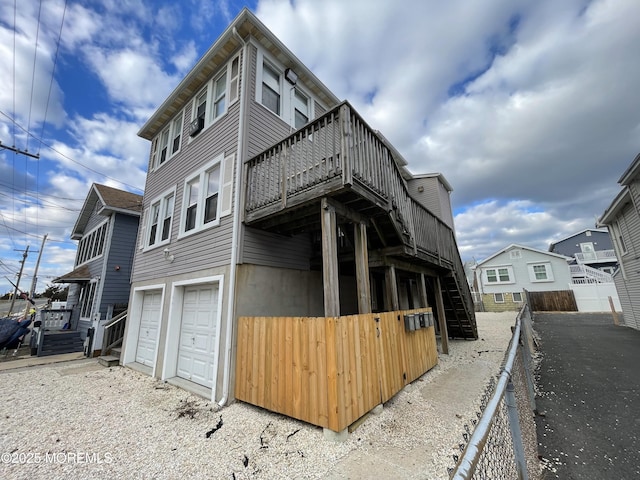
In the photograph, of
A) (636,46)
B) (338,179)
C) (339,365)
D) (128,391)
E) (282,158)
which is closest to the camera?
(339,365)

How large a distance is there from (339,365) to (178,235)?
616 centimetres

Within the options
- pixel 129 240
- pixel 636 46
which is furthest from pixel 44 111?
pixel 636 46

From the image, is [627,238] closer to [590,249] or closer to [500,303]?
[500,303]

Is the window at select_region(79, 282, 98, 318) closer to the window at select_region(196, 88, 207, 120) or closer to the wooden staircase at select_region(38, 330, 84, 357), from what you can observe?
the wooden staircase at select_region(38, 330, 84, 357)

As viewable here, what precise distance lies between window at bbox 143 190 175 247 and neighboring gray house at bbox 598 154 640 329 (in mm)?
15238

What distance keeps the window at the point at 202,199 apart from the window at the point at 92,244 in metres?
8.23

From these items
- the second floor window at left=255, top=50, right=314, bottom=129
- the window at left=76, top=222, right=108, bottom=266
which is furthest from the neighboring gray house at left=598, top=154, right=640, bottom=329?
the window at left=76, top=222, right=108, bottom=266

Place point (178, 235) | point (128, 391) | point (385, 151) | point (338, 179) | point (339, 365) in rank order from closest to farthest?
point (339, 365) < point (338, 179) < point (385, 151) < point (128, 391) < point (178, 235)

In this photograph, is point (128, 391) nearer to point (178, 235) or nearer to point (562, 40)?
point (178, 235)

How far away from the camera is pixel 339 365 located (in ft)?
11.5

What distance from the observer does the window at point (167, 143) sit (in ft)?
30.2

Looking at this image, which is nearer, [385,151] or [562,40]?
[385,151]

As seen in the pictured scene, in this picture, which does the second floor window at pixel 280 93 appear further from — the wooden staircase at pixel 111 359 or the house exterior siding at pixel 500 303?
the house exterior siding at pixel 500 303

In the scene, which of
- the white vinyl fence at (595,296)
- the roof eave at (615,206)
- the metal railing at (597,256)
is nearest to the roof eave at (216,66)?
the roof eave at (615,206)
